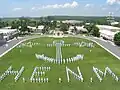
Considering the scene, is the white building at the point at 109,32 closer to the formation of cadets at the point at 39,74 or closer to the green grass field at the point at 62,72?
the green grass field at the point at 62,72

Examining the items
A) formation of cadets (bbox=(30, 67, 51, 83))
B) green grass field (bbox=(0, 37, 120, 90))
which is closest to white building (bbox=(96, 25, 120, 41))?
green grass field (bbox=(0, 37, 120, 90))

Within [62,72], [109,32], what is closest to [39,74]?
[62,72]

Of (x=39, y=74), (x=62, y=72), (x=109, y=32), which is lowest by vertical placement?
(x=109, y=32)

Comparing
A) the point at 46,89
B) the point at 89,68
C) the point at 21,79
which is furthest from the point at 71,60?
the point at 46,89

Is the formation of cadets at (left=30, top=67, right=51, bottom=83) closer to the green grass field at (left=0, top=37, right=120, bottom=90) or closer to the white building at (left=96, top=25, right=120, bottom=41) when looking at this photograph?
the green grass field at (left=0, top=37, right=120, bottom=90)

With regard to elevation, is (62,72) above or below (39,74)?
below

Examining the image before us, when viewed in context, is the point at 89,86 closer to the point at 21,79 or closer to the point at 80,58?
the point at 21,79

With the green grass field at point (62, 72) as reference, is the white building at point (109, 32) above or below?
below

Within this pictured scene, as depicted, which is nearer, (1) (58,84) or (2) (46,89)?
(2) (46,89)

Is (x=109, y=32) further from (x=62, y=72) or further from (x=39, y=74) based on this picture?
(x=39, y=74)

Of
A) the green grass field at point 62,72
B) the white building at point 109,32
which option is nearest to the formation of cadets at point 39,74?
the green grass field at point 62,72

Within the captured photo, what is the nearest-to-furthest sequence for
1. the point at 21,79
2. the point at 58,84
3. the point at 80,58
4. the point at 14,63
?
the point at 58,84 < the point at 21,79 < the point at 14,63 < the point at 80,58
